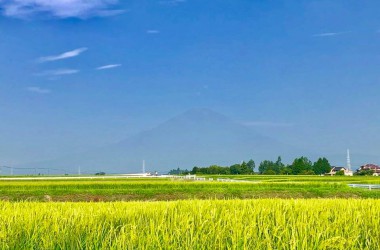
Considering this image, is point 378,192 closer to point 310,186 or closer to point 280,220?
point 310,186

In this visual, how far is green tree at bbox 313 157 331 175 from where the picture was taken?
141250mm

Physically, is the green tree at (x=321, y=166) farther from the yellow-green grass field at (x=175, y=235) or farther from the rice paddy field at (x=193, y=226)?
the yellow-green grass field at (x=175, y=235)

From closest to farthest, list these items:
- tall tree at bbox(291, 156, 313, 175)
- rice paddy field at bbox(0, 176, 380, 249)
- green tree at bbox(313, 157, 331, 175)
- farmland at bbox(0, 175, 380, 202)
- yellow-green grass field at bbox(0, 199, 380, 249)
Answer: yellow-green grass field at bbox(0, 199, 380, 249), rice paddy field at bbox(0, 176, 380, 249), farmland at bbox(0, 175, 380, 202), tall tree at bbox(291, 156, 313, 175), green tree at bbox(313, 157, 331, 175)

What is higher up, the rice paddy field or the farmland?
the rice paddy field

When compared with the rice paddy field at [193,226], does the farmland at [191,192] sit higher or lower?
lower

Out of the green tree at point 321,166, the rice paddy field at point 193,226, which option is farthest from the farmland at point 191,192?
the green tree at point 321,166

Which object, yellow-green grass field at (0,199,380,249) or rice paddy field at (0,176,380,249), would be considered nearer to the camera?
yellow-green grass field at (0,199,380,249)

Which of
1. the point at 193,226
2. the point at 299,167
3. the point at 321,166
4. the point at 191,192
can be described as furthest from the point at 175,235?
the point at 321,166

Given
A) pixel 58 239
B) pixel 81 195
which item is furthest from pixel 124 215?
pixel 81 195

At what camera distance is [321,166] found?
142 m

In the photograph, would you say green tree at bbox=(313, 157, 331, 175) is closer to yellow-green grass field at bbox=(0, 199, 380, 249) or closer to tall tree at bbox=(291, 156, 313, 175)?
tall tree at bbox=(291, 156, 313, 175)

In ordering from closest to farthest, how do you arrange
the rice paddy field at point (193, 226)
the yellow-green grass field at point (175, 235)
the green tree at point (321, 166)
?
1. the yellow-green grass field at point (175, 235)
2. the rice paddy field at point (193, 226)
3. the green tree at point (321, 166)

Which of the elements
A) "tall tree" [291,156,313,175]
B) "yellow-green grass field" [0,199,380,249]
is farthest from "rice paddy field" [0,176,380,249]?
"tall tree" [291,156,313,175]

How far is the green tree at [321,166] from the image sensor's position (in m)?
141
